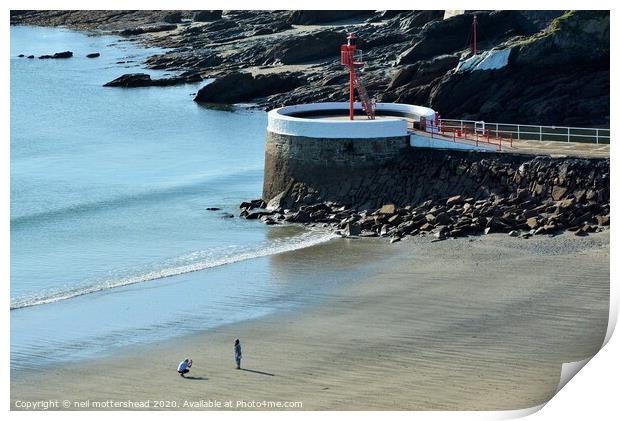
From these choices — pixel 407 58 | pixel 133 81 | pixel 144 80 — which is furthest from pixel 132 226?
pixel 133 81

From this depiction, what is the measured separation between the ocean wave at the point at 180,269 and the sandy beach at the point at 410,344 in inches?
56.6

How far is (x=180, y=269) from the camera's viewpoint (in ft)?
87.8

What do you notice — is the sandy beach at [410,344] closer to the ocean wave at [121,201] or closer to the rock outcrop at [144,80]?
the ocean wave at [121,201]

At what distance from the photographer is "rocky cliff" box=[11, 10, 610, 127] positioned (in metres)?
35.8

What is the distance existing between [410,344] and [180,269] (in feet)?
21.6

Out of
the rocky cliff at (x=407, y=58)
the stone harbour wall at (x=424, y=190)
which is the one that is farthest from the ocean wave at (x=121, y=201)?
the rocky cliff at (x=407, y=58)

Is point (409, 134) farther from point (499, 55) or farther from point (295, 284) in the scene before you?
point (499, 55)

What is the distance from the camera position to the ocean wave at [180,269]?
995 inches

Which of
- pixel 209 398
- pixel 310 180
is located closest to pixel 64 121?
pixel 310 180

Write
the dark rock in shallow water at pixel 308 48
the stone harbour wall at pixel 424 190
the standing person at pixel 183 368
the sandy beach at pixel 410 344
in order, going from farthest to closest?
1. the dark rock in shallow water at pixel 308 48
2. the stone harbour wall at pixel 424 190
3. the standing person at pixel 183 368
4. the sandy beach at pixel 410 344

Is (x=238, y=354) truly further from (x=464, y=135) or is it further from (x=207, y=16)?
(x=207, y=16)

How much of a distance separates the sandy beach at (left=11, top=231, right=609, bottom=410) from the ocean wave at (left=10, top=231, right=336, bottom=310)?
4.72 ft
